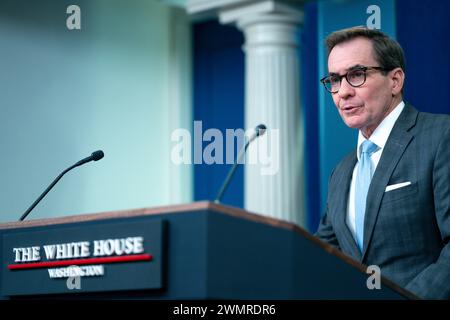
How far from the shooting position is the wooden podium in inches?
78.7

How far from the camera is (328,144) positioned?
564cm

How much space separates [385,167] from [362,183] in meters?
0.16

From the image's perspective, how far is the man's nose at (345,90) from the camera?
2.83 metres

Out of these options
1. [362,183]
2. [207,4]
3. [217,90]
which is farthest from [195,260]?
[217,90]

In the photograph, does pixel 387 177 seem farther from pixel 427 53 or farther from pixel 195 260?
pixel 427 53

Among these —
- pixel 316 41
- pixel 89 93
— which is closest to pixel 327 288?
pixel 316 41

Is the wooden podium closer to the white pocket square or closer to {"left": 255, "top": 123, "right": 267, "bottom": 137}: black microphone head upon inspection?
the white pocket square

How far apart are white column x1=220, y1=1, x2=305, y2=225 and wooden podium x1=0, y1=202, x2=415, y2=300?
11.8 feet

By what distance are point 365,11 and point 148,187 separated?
2.22 m

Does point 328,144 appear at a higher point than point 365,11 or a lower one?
lower

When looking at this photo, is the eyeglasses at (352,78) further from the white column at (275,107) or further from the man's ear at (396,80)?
the white column at (275,107)

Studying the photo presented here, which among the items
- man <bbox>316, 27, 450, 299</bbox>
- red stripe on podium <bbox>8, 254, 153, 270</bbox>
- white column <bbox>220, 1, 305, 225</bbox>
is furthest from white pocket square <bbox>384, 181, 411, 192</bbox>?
white column <bbox>220, 1, 305, 225</bbox>
